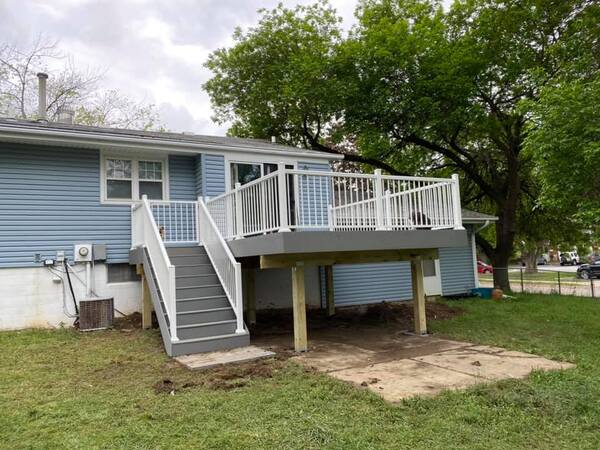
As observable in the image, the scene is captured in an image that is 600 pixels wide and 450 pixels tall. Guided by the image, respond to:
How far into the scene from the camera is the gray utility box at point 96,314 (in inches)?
326

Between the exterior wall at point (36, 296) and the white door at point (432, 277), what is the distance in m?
9.30

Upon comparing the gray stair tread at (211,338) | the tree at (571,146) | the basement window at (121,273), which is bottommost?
the gray stair tread at (211,338)

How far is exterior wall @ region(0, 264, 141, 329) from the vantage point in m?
8.32

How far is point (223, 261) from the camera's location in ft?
24.7

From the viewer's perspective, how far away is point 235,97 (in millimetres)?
20000

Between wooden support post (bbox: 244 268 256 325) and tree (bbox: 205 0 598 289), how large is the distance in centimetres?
794

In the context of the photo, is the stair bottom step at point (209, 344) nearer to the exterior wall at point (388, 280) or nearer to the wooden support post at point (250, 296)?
the wooden support post at point (250, 296)

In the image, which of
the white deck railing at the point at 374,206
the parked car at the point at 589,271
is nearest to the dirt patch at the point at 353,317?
the white deck railing at the point at 374,206

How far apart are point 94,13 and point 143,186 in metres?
9.97

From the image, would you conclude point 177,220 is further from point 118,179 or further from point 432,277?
→ point 432,277

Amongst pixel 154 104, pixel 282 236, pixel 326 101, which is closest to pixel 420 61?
pixel 326 101

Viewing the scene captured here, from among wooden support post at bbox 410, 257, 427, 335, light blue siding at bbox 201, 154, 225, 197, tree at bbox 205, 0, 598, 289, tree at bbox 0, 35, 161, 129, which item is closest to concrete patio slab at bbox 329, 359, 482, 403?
wooden support post at bbox 410, 257, 427, 335

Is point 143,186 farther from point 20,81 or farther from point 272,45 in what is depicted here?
point 20,81

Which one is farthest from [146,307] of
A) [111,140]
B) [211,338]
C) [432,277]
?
[432,277]
